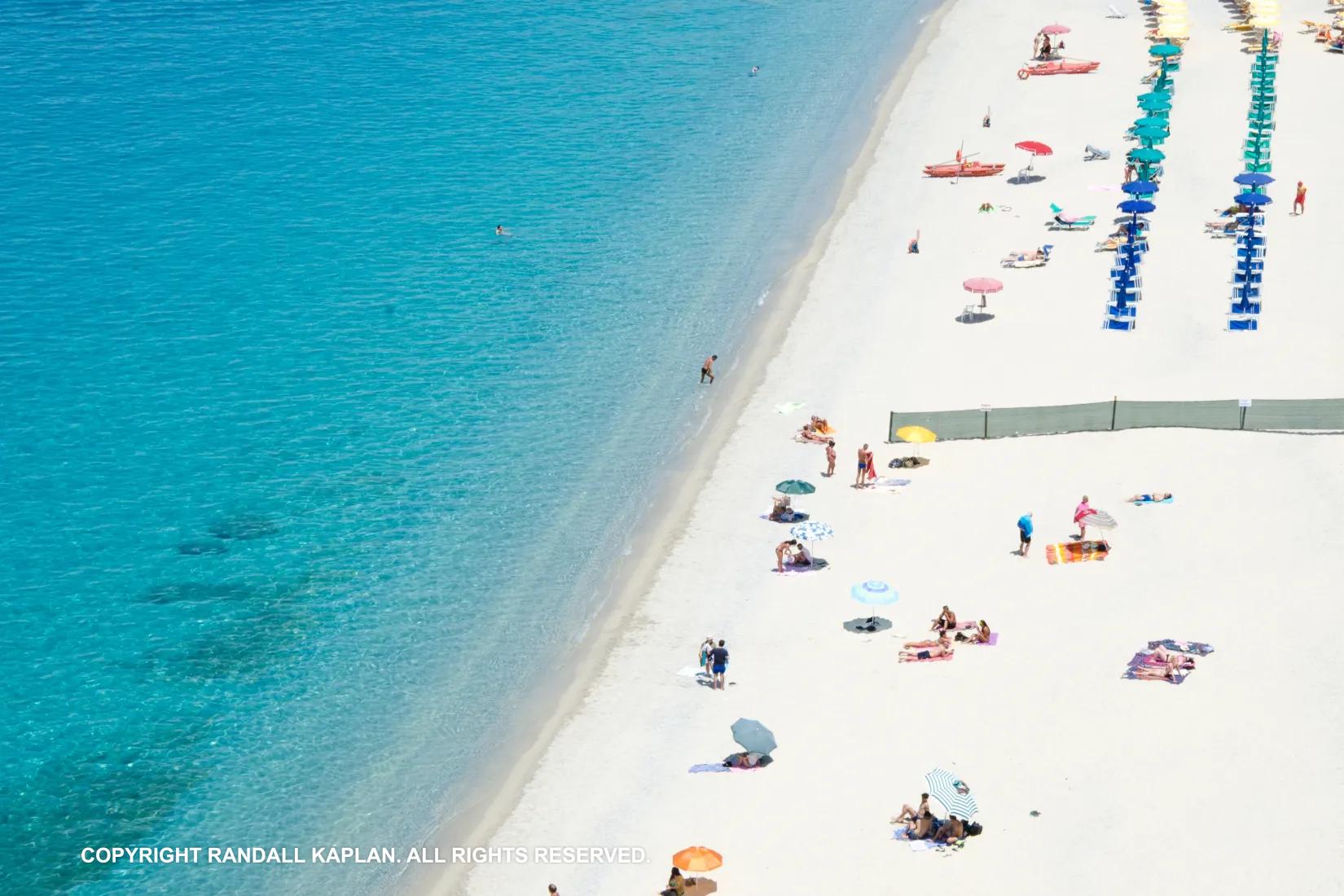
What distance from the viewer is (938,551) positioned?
41531 millimetres

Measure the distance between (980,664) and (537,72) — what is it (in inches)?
2415

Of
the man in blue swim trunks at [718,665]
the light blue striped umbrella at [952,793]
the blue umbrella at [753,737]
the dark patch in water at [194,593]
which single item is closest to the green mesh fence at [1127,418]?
the man in blue swim trunks at [718,665]

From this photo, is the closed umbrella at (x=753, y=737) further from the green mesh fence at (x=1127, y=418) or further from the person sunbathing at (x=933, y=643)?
the green mesh fence at (x=1127, y=418)

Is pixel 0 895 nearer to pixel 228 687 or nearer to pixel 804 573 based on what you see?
pixel 228 687

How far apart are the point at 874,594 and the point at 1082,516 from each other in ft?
21.8

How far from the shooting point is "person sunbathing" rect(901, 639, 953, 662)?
121 ft

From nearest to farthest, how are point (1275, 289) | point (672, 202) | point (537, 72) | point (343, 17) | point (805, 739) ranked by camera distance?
point (805, 739), point (1275, 289), point (672, 202), point (537, 72), point (343, 17)

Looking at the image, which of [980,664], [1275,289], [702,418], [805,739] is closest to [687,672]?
[805,739]

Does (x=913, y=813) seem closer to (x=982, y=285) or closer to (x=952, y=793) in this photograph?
(x=952, y=793)

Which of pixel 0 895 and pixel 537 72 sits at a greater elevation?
pixel 537 72

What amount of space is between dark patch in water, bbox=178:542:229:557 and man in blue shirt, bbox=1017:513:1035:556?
22.2 m

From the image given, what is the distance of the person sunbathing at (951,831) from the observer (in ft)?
102

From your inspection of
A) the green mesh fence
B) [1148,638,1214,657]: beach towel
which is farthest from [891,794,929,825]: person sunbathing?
the green mesh fence

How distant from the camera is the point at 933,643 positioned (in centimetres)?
3759
